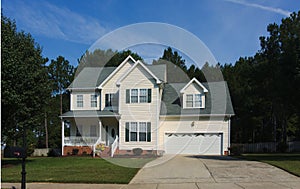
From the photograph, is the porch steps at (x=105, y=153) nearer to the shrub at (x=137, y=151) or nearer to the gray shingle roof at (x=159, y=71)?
the shrub at (x=137, y=151)

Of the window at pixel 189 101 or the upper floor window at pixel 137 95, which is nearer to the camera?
the upper floor window at pixel 137 95

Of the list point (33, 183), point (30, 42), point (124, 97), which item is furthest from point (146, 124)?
point (33, 183)

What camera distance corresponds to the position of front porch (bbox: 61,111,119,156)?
2394 centimetres

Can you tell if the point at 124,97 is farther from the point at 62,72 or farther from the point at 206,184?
the point at 62,72

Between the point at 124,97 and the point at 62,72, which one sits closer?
the point at 124,97

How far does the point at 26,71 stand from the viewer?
1555cm

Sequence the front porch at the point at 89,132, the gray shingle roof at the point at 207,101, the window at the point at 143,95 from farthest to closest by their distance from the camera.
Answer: the gray shingle roof at the point at 207,101
the window at the point at 143,95
the front porch at the point at 89,132

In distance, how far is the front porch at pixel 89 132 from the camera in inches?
942

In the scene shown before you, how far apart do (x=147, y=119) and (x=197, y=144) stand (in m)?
4.67

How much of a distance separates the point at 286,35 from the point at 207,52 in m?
25.2

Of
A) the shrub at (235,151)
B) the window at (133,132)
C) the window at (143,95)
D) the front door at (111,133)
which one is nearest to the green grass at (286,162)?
the shrub at (235,151)

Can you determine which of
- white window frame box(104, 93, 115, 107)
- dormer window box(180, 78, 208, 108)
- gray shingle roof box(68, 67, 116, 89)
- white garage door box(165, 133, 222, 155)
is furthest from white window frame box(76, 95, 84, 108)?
dormer window box(180, 78, 208, 108)

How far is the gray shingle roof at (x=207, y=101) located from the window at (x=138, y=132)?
2.07 meters

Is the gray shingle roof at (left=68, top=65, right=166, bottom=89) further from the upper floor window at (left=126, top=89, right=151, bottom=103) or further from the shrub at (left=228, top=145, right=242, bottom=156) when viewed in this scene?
the shrub at (left=228, top=145, right=242, bottom=156)
